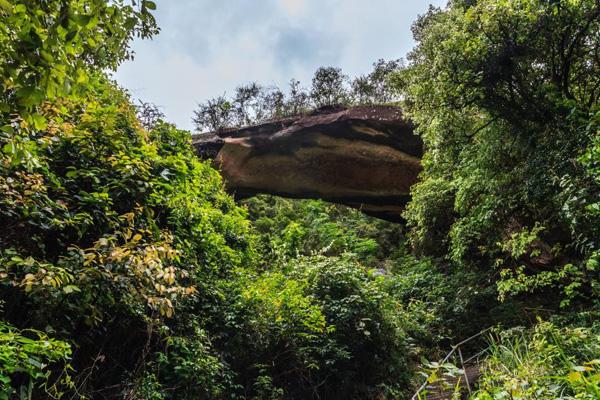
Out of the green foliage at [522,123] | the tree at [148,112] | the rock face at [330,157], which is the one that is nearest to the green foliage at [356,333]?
the green foliage at [522,123]

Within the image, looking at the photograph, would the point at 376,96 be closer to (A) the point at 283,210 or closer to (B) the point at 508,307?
(A) the point at 283,210

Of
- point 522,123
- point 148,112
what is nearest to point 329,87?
point 148,112

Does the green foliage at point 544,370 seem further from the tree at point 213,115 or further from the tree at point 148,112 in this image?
the tree at point 213,115

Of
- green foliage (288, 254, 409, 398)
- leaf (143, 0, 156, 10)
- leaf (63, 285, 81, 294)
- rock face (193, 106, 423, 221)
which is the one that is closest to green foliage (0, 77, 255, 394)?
leaf (63, 285, 81, 294)

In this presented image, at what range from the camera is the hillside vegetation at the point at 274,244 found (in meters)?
2.27

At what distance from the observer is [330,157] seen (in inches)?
463

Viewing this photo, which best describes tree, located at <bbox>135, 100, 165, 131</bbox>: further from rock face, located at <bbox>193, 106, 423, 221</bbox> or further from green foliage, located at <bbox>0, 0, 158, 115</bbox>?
green foliage, located at <bbox>0, 0, 158, 115</bbox>

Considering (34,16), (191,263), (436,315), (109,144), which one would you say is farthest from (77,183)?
(436,315)

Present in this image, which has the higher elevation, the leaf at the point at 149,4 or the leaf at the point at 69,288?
the leaf at the point at 149,4

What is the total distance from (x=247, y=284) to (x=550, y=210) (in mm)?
4917

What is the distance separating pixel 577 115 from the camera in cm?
500

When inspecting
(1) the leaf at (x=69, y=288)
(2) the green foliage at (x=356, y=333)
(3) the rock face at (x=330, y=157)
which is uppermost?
(3) the rock face at (x=330, y=157)

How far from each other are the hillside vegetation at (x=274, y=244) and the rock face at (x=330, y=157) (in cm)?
226

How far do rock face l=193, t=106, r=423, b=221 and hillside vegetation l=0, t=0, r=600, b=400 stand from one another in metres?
2.26
